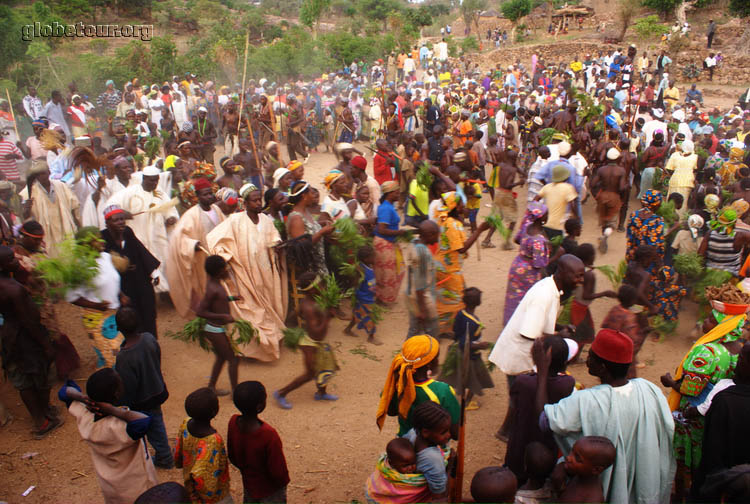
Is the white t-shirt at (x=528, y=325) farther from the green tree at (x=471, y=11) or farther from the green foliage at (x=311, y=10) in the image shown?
the green tree at (x=471, y=11)

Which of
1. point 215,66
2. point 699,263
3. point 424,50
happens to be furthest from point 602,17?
point 699,263

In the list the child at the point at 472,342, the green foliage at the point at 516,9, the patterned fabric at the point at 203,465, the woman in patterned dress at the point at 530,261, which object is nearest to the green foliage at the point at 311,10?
the green foliage at the point at 516,9

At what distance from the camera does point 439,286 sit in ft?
18.7

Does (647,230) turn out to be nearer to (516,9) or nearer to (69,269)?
(69,269)

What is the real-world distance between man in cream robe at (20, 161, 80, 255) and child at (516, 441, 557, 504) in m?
6.48

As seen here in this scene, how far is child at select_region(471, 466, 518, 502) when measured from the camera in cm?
274

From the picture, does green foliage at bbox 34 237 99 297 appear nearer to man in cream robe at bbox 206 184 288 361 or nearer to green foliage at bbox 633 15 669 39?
man in cream robe at bbox 206 184 288 361

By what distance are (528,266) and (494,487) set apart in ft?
9.83

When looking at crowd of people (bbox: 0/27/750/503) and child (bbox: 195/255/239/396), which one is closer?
crowd of people (bbox: 0/27/750/503)

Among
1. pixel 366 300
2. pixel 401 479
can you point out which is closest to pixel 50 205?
pixel 366 300

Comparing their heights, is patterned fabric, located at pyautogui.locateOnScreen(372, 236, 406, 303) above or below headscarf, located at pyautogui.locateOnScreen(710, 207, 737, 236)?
below

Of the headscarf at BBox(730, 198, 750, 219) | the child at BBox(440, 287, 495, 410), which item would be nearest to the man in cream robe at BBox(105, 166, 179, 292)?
the child at BBox(440, 287, 495, 410)

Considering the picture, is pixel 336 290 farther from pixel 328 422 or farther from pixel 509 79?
pixel 509 79

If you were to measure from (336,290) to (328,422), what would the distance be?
144 cm
